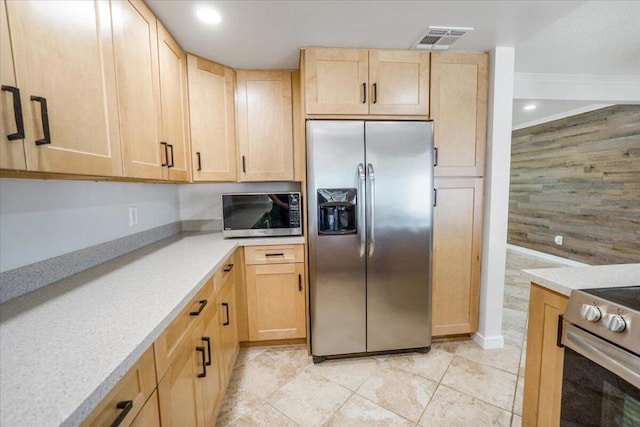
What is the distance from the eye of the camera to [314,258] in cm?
187

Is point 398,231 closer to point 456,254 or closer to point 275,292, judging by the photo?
point 456,254

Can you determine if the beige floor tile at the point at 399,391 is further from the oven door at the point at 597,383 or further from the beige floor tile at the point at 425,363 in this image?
the oven door at the point at 597,383

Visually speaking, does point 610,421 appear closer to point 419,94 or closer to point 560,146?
point 419,94

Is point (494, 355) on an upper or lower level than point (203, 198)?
lower

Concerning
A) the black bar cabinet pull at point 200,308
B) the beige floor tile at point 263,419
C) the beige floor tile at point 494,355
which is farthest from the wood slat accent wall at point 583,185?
the black bar cabinet pull at point 200,308

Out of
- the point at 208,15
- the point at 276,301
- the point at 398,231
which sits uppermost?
the point at 208,15

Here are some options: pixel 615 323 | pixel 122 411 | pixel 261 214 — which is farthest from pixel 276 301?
pixel 615 323

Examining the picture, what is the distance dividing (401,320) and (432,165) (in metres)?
1.15

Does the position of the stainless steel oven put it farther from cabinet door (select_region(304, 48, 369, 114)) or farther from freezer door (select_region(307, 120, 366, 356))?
cabinet door (select_region(304, 48, 369, 114))

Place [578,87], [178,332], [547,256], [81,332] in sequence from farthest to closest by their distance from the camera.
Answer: [547,256]
[578,87]
[178,332]
[81,332]

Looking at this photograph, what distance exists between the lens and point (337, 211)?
1.87 m

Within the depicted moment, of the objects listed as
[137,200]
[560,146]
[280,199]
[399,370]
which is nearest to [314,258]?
[280,199]

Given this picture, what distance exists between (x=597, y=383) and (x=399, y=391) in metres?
1.09

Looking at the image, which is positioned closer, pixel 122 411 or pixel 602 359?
pixel 122 411
